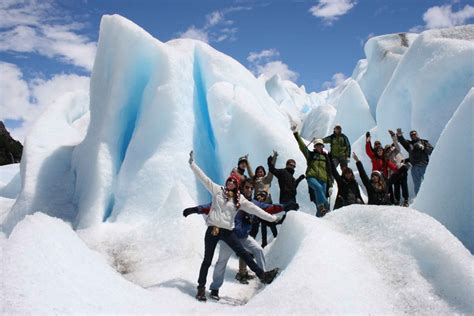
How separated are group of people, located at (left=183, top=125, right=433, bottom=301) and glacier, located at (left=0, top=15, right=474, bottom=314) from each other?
1.11 feet

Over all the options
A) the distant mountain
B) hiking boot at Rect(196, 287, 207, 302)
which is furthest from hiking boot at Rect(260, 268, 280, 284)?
the distant mountain

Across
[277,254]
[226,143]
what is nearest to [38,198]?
[226,143]

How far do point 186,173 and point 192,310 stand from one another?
13.7ft

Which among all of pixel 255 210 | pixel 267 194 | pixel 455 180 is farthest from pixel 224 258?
pixel 455 180

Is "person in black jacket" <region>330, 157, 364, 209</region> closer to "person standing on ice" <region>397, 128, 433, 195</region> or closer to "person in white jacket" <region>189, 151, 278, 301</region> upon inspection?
"person standing on ice" <region>397, 128, 433, 195</region>

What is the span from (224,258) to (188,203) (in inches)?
93.2

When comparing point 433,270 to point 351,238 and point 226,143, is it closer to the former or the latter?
point 351,238

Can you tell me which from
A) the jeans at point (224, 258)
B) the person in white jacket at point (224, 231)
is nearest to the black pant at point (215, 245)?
the person in white jacket at point (224, 231)

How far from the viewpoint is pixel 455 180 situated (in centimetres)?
446

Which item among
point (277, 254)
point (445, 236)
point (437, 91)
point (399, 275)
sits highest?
point (437, 91)

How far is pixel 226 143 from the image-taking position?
26.5 feet

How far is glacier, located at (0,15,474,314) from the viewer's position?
3.21 meters

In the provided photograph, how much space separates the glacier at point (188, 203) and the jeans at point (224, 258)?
9.5 inches

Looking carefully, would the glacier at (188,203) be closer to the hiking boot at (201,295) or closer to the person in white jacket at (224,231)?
the hiking boot at (201,295)
